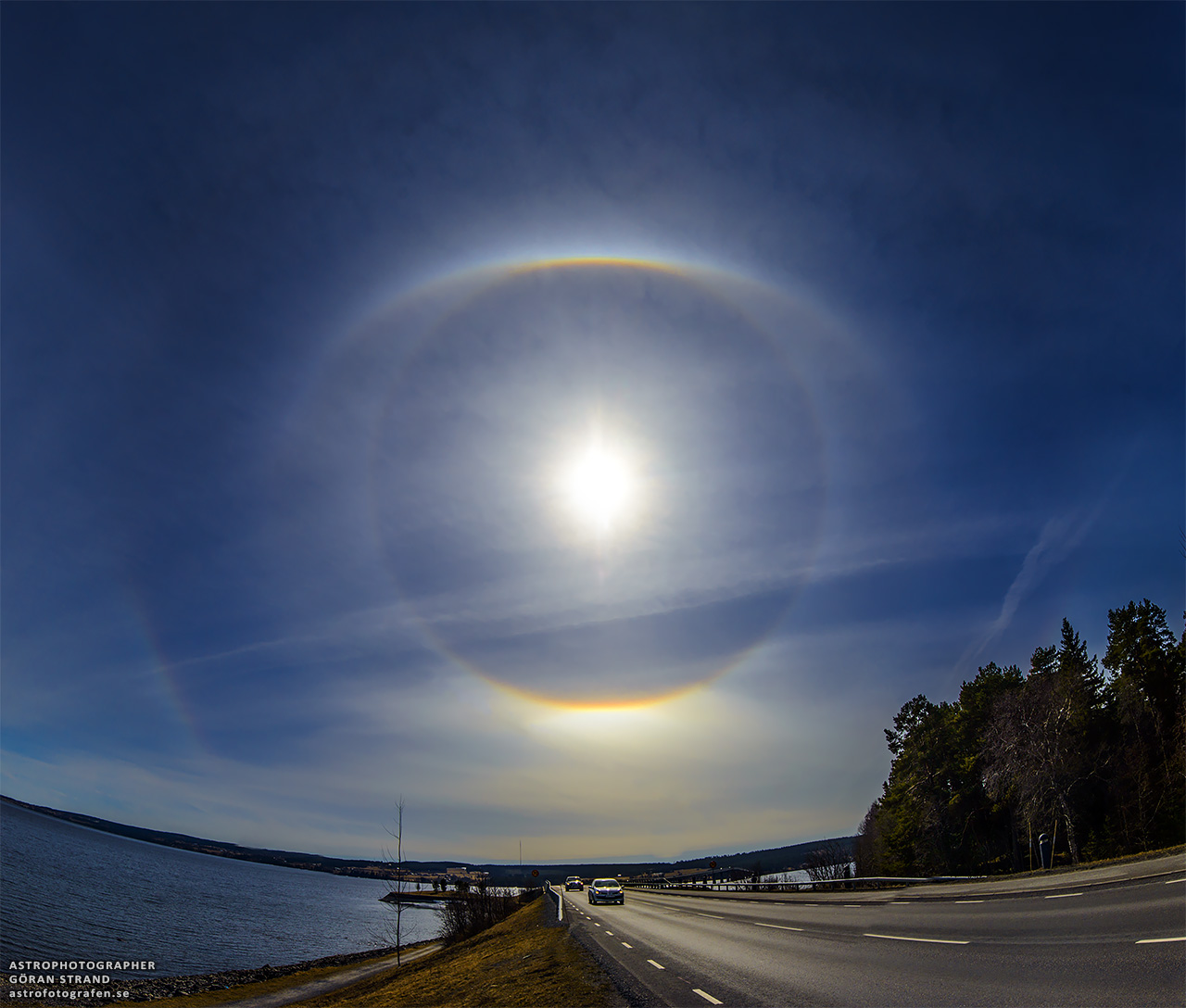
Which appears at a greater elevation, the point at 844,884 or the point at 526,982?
the point at 526,982

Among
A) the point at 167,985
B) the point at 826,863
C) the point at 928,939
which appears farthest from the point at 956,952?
the point at 826,863

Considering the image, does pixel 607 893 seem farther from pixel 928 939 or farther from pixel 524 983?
pixel 928 939

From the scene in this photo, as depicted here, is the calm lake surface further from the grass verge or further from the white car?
the white car

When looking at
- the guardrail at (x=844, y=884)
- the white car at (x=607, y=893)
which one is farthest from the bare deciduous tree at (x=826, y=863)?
the white car at (x=607, y=893)

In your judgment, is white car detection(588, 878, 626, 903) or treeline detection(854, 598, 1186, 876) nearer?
treeline detection(854, 598, 1186, 876)

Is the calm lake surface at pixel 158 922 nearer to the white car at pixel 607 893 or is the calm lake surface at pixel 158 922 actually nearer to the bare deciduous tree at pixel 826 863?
the white car at pixel 607 893

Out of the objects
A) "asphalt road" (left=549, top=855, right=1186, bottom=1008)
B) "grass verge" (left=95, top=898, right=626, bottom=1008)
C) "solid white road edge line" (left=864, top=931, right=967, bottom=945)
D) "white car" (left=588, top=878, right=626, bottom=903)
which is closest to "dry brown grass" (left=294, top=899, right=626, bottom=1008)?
"grass verge" (left=95, top=898, right=626, bottom=1008)
